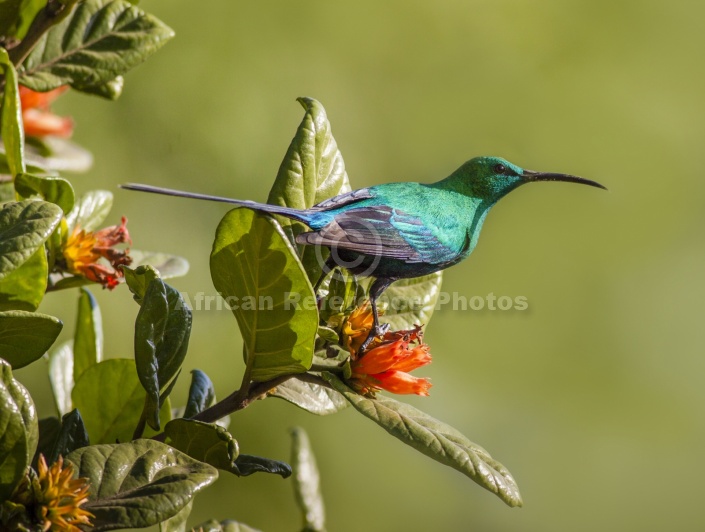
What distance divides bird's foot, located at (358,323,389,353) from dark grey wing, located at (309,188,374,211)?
35cm

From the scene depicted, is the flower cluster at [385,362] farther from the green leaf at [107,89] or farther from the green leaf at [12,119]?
the green leaf at [107,89]

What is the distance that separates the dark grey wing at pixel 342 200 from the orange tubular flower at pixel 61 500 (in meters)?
0.91

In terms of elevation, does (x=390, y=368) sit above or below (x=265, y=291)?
below

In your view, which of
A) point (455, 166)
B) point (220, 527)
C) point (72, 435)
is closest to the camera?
point (72, 435)

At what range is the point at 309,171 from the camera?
208 cm

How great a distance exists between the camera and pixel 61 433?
1.86 metres

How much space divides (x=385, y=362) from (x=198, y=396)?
52 cm

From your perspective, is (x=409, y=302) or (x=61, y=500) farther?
(x=409, y=302)

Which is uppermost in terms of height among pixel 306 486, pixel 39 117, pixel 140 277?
pixel 39 117

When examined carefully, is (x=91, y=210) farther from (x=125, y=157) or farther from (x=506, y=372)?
(x=506, y=372)

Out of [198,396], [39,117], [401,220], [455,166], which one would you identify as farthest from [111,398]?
[455,166]

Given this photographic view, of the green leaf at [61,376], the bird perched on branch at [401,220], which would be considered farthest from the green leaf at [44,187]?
the green leaf at [61,376]

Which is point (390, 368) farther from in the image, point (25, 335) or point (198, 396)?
point (25, 335)

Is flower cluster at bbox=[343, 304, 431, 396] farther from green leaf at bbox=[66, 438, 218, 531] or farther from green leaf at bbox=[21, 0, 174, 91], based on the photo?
green leaf at bbox=[21, 0, 174, 91]
